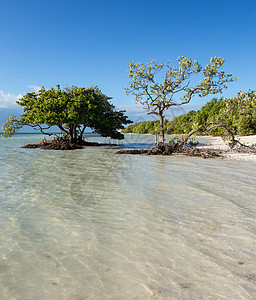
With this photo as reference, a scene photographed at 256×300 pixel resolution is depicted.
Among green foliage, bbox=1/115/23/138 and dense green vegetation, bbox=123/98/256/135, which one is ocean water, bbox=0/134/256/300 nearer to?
dense green vegetation, bbox=123/98/256/135

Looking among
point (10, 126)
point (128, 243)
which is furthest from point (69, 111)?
point (128, 243)

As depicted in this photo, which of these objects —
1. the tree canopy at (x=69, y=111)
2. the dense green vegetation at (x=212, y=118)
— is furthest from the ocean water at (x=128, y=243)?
the tree canopy at (x=69, y=111)

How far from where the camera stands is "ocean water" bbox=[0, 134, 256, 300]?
271 centimetres

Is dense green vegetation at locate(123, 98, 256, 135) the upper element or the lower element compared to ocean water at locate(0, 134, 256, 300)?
upper

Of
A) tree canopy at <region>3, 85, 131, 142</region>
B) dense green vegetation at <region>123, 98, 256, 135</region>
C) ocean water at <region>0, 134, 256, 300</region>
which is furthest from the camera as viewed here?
→ tree canopy at <region>3, 85, 131, 142</region>

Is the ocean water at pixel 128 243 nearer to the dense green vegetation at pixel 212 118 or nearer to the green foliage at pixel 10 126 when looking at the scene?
the dense green vegetation at pixel 212 118

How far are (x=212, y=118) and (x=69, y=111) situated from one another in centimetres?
1461

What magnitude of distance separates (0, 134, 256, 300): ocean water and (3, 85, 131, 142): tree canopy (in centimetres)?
1751

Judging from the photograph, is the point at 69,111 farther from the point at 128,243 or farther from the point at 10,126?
the point at 128,243

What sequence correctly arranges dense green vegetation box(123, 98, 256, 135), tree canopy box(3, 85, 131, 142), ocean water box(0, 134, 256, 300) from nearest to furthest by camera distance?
ocean water box(0, 134, 256, 300) → dense green vegetation box(123, 98, 256, 135) → tree canopy box(3, 85, 131, 142)

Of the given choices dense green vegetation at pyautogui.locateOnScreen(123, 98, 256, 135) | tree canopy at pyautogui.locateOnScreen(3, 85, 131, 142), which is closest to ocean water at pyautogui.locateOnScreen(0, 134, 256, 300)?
dense green vegetation at pyautogui.locateOnScreen(123, 98, 256, 135)

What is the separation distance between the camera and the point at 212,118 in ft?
61.5

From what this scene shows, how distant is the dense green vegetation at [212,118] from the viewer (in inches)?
741

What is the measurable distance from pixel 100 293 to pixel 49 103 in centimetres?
2338
